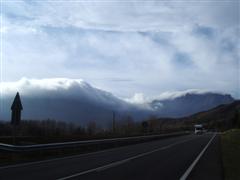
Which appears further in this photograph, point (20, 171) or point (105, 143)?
point (105, 143)

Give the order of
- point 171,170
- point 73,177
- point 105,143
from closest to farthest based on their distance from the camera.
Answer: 1. point 73,177
2. point 171,170
3. point 105,143

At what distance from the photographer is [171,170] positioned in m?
16.2

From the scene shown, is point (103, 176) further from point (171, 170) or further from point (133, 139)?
point (133, 139)

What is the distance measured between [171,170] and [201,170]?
1322 mm

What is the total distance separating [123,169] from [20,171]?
12.7 feet

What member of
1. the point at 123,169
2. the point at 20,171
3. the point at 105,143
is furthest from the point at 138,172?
the point at 105,143

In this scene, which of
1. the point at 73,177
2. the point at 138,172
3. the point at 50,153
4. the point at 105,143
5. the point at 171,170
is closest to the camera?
the point at 73,177

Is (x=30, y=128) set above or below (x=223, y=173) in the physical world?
above

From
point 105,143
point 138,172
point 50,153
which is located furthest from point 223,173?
point 105,143

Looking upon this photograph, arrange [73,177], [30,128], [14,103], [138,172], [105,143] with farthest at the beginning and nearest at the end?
[30,128] → [105,143] → [14,103] → [138,172] → [73,177]

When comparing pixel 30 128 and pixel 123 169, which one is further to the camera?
pixel 30 128

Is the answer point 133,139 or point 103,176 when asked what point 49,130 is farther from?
point 103,176

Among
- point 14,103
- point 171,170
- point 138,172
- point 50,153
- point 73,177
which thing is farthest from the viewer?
point 50,153

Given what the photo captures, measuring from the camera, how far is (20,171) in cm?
1518
